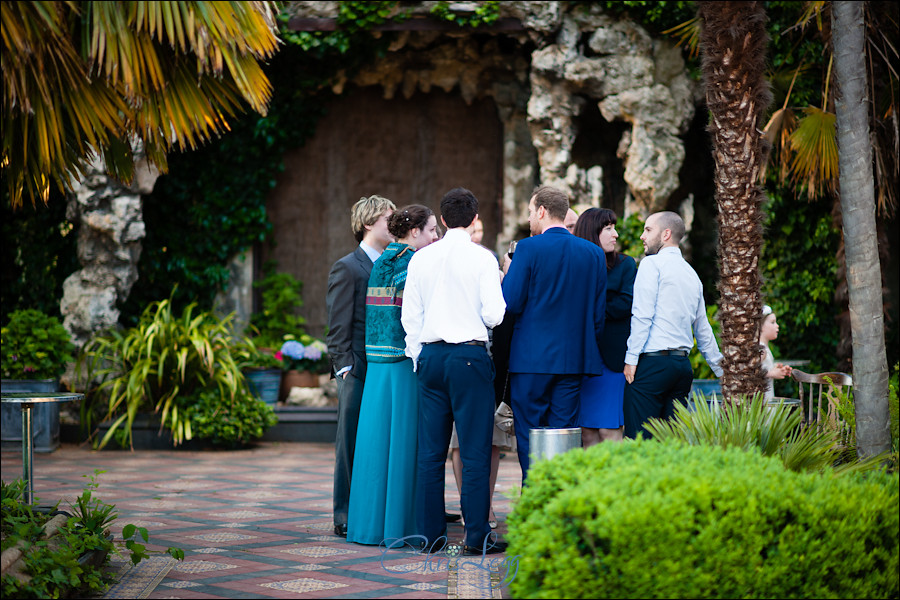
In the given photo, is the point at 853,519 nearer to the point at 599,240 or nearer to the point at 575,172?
the point at 599,240

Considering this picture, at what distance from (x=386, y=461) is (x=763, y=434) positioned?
2.12 meters

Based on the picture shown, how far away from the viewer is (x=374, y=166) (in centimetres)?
1224

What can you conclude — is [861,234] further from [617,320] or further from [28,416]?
[28,416]

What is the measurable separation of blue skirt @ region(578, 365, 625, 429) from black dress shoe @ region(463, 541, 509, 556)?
3.00 ft

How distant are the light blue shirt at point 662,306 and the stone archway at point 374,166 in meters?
6.44

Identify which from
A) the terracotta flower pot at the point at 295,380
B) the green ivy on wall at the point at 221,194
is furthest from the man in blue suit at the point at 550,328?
the green ivy on wall at the point at 221,194

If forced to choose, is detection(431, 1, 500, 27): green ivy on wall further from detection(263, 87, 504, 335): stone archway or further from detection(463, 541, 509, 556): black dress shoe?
detection(463, 541, 509, 556): black dress shoe

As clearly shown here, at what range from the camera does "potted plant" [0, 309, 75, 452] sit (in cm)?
939

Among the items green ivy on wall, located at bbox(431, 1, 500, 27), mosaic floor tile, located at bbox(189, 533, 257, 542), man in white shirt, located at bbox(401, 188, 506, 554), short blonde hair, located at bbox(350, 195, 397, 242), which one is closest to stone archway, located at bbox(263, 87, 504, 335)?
green ivy on wall, located at bbox(431, 1, 500, 27)

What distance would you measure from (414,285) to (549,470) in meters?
1.61

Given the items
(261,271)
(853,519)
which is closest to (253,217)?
(261,271)

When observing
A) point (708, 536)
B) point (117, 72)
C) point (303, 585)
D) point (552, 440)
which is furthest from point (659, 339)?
point (117, 72)

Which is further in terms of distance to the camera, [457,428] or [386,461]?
[386,461]

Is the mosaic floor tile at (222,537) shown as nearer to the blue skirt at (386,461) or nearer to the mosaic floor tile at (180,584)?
the blue skirt at (386,461)
